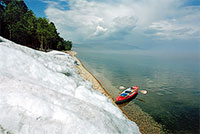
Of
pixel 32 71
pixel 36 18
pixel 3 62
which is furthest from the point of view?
pixel 36 18

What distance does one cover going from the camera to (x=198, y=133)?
614 inches

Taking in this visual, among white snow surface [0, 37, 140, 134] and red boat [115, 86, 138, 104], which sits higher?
white snow surface [0, 37, 140, 134]

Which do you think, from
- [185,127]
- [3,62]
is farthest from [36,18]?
[185,127]

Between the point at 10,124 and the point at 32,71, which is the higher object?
the point at 32,71

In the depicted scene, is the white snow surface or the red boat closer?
the white snow surface

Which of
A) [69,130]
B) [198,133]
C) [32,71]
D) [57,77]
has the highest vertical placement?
[32,71]

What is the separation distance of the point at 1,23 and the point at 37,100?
5681 cm

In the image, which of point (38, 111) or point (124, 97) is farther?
point (124, 97)

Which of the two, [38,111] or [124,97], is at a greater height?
[38,111]

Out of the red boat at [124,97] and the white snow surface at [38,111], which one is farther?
the red boat at [124,97]

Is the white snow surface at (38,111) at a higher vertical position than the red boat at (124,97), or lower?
higher

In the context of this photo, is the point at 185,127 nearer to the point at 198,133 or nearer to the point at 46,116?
the point at 198,133

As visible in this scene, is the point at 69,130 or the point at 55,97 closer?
the point at 69,130

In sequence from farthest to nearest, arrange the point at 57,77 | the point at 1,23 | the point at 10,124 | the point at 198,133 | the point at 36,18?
1. the point at 36,18
2. the point at 1,23
3. the point at 198,133
4. the point at 57,77
5. the point at 10,124
